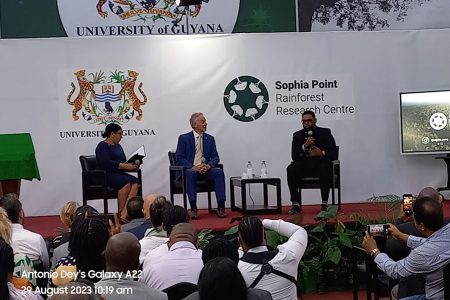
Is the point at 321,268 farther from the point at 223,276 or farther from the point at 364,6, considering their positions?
the point at 364,6

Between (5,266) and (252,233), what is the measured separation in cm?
109

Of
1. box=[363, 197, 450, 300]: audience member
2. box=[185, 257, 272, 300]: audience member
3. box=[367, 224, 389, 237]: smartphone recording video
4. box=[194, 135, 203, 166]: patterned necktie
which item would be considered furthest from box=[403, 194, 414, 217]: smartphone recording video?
box=[194, 135, 203, 166]: patterned necktie

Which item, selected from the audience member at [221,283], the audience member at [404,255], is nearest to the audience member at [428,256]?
the audience member at [404,255]

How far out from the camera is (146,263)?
11.1ft

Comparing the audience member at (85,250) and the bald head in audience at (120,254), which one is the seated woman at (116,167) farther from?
the bald head in audience at (120,254)

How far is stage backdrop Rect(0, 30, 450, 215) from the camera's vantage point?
26.9ft

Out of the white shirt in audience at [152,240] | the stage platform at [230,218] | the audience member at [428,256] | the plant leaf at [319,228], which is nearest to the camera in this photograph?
the audience member at [428,256]

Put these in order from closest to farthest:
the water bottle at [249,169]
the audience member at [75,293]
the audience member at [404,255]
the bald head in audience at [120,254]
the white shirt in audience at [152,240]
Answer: the audience member at [75,293]
the bald head in audience at [120,254]
the audience member at [404,255]
the white shirt in audience at [152,240]
the water bottle at [249,169]

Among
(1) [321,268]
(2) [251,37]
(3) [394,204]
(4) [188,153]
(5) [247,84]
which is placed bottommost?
(1) [321,268]

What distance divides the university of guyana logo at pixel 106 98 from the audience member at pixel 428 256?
205 inches

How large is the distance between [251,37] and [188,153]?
1787 millimetres

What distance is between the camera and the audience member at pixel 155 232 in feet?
12.9

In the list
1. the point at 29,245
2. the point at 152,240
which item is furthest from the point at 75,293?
the point at 29,245

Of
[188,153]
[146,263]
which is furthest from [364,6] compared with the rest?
[146,263]
